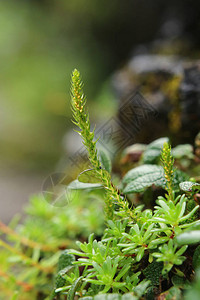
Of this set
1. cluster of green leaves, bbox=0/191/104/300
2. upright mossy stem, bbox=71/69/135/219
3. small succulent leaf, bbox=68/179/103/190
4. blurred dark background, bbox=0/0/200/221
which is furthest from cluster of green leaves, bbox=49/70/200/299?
blurred dark background, bbox=0/0/200/221

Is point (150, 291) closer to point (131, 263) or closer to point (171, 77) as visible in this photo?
point (131, 263)

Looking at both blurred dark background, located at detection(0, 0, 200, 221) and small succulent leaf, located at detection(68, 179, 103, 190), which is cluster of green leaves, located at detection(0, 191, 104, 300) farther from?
blurred dark background, located at detection(0, 0, 200, 221)

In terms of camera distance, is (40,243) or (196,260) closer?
(196,260)

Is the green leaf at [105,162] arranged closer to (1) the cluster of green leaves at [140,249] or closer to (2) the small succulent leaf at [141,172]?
(2) the small succulent leaf at [141,172]

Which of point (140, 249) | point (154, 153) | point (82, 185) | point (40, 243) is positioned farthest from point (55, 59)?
point (140, 249)

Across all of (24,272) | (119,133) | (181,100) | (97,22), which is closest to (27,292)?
(24,272)

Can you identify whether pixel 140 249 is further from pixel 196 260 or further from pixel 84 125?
pixel 84 125
